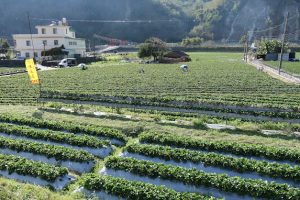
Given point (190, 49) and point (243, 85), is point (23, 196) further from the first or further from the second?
point (190, 49)

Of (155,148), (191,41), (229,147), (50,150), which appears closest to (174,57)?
(191,41)

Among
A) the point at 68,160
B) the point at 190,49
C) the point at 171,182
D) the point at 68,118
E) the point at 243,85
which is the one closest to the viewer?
the point at 171,182

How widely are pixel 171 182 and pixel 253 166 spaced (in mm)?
3222

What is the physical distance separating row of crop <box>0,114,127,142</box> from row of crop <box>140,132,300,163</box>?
168 cm

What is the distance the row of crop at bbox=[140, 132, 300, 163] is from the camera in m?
14.5

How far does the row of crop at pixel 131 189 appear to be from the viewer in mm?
10680

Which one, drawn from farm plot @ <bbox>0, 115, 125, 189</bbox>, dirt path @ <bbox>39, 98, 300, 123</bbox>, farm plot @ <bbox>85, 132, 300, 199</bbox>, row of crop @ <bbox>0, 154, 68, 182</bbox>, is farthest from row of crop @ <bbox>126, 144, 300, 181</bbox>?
dirt path @ <bbox>39, 98, 300, 123</bbox>

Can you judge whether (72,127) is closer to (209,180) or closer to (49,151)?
(49,151)

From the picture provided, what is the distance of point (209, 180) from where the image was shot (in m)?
11.8

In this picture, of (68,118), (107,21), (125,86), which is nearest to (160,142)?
(68,118)

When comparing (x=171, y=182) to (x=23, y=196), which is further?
(x=171, y=182)

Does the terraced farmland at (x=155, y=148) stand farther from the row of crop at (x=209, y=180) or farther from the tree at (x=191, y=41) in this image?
the tree at (x=191, y=41)

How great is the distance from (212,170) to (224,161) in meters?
0.60

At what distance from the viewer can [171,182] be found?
40.5 ft
